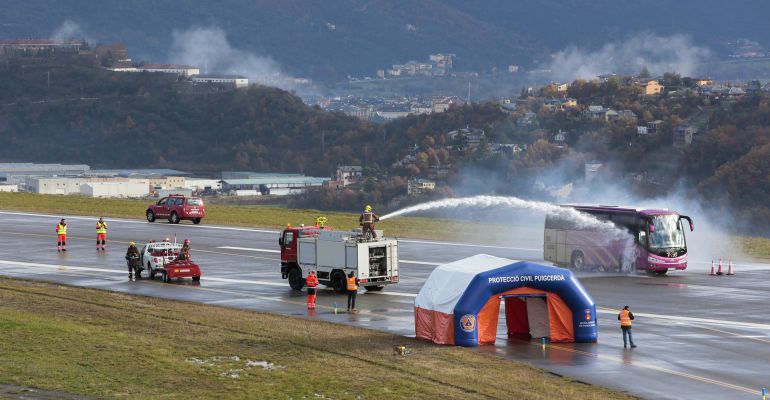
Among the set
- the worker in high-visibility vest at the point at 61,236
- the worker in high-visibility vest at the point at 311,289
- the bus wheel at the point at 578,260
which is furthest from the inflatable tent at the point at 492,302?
the worker in high-visibility vest at the point at 61,236

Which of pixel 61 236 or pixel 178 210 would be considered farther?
pixel 178 210

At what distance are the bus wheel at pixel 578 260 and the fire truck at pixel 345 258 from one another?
12366 mm

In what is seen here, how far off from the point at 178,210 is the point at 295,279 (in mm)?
33702

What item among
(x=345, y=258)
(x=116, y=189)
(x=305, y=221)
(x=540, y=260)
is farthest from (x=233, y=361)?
(x=116, y=189)

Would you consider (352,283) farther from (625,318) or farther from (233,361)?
(625,318)

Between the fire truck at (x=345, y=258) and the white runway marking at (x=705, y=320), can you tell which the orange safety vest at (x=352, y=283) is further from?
the white runway marking at (x=705, y=320)

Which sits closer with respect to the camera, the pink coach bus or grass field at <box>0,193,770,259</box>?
the pink coach bus

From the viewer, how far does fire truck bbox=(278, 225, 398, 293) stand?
174ft

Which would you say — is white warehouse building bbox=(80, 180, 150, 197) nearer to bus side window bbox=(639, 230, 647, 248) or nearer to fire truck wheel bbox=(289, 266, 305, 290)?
fire truck wheel bbox=(289, 266, 305, 290)

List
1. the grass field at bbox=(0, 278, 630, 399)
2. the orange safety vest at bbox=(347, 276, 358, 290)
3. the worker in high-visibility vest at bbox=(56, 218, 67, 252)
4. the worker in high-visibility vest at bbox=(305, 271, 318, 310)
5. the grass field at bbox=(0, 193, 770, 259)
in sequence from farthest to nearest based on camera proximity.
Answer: the grass field at bbox=(0, 193, 770, 259), the worker in high-visibility vest at bbox=(56, 218, 67, 252), the worker in high-visibility vest at bbox=(305, 271, 318, 310), the orange safety vest at bbox=(347, 276, 358, 290), the grass field at bbox=(0, 278, 630, 399)

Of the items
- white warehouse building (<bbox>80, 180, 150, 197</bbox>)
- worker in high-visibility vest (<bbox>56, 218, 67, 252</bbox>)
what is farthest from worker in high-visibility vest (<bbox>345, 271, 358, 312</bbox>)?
white warehouse building (<bbox>80, 180, 150, 197</bbox>)

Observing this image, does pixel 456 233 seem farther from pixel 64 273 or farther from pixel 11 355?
pixel 11 355

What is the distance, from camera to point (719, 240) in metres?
80.5

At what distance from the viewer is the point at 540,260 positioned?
6744 cm
